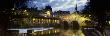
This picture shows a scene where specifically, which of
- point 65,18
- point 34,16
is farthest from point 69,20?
point 34,16

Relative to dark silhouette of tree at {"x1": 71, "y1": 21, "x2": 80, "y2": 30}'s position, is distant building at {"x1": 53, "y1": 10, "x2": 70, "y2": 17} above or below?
above

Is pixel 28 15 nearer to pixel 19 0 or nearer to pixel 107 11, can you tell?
A: pixel 19 0

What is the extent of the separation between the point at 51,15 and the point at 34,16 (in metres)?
0.45

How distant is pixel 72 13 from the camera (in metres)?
13.0

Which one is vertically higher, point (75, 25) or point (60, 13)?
point (60, 13)

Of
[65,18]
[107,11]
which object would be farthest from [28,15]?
[107,11]

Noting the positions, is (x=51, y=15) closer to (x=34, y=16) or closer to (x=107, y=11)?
(x=34, y=16)

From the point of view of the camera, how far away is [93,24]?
13078 mm

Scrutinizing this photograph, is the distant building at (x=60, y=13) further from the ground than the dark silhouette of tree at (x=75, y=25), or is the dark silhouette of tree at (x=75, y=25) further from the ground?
the distant building at (x=60, y=13)

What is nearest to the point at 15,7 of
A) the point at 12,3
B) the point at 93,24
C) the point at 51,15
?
the point at 12,3

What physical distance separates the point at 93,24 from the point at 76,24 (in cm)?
45

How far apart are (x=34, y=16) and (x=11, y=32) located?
2.42 feet

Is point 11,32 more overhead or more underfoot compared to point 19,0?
more underfoot

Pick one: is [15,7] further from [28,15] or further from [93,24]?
[93,24]
